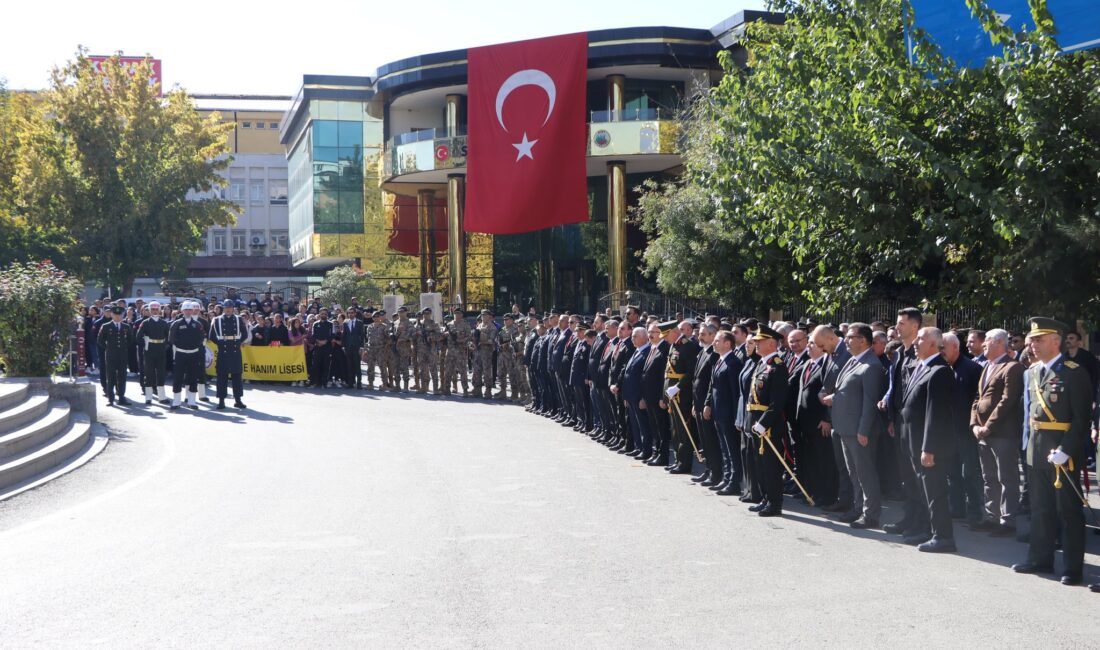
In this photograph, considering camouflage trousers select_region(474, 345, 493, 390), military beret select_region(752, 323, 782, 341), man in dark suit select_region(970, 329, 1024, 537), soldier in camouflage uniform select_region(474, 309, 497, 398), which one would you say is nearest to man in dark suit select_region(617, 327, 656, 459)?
military beret select_region(752, 323, 782, 341)

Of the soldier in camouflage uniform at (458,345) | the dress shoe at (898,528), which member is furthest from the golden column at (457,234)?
the dress shoe at (898,528)

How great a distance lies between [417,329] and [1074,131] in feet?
53.7

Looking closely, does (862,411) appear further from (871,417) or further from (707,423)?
(707,423)

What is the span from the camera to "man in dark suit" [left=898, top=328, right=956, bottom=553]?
8.63m

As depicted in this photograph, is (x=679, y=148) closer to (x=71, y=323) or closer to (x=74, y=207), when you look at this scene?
(x=71, y=323)

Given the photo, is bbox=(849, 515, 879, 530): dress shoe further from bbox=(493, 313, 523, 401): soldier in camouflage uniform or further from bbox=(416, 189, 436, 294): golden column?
bbox=(416, 189, 436, 294): golden column

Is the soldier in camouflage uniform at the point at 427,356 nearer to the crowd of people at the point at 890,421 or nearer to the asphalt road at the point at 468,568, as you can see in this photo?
the crowd of people at the point at 890,421

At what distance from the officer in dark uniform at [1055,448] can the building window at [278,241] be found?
8288 centimetres

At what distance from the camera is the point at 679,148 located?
32.2 m

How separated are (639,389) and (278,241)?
76.7m

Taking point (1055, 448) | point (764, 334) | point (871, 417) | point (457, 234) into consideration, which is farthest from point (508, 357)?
point (457, 234)

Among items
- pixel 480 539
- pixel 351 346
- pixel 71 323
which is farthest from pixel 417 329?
pixel 480 539

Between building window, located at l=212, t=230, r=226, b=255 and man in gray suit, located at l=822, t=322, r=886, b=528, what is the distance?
8221 centimetres

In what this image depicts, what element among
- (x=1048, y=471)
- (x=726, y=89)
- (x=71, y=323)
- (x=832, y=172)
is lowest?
(x=1048, y=471)
